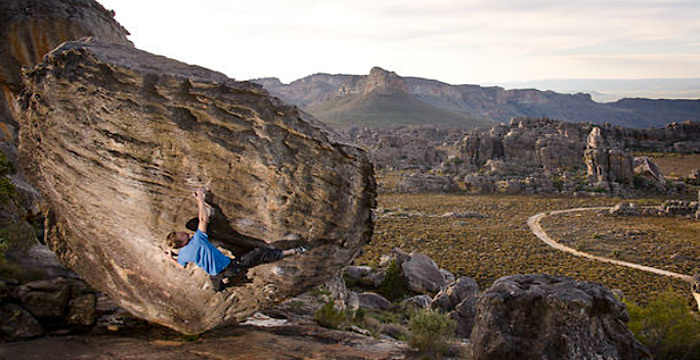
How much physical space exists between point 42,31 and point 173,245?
10117mm

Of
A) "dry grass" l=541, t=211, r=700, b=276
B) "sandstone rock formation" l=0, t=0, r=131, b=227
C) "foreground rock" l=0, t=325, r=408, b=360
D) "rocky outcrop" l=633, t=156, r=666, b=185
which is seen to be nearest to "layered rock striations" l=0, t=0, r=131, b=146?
"sandstone rock formation" l=0, t=0, r=131, b=227

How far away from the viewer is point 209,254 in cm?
601

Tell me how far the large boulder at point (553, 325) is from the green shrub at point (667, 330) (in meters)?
2.77

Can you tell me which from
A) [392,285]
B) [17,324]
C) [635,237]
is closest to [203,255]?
[17,324]

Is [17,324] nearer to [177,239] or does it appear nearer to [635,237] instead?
[177,239]

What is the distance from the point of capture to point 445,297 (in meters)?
16.2

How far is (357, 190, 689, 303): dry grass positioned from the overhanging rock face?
1442cm

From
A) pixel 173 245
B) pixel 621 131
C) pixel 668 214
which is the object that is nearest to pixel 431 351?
pixel 173 245

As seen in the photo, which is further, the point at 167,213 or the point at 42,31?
the point at 42,31

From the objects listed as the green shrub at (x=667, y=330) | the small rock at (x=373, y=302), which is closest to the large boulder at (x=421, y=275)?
the small rock at (x=373, y=302)

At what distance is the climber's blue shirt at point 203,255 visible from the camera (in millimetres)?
6008

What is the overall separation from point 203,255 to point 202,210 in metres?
0.74

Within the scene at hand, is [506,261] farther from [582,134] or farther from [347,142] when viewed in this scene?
[582,134]

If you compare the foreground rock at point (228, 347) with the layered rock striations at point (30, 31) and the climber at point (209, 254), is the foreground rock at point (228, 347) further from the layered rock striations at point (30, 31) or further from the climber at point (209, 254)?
the layered rock striations at point (30, 31)
